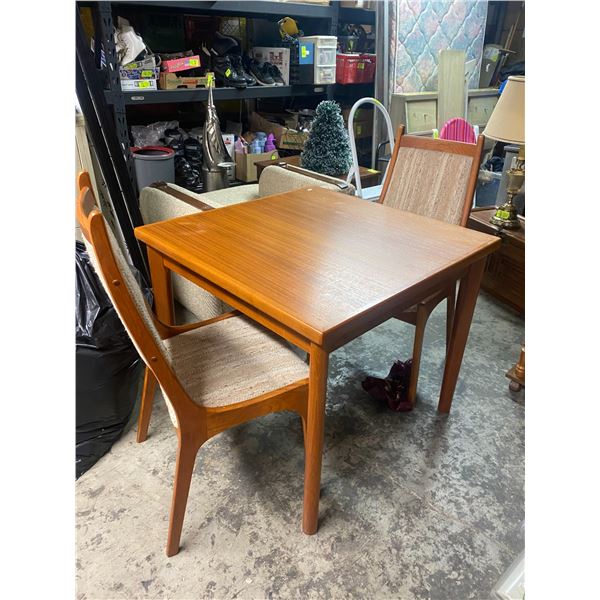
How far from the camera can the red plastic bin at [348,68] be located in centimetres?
355

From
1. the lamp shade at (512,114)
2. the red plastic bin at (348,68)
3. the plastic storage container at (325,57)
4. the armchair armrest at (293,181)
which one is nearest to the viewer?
the lamp shade at (512,114)

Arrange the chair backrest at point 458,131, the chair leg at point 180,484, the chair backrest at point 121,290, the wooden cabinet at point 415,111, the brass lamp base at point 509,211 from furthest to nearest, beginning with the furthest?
the wooden cabinet at point 415,111 < the chair backrest at point 458,131 < the brass lamp base at point 509,211 < the chair leg at point 180,484 < the chair backrest at point 121,290

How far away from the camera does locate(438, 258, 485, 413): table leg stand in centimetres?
141

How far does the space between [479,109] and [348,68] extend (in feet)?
5.57

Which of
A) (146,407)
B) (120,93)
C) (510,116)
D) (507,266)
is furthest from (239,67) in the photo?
(146,407)

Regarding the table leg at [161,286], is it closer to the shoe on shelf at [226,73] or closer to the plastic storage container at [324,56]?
the shoe on shelf at [226,73]

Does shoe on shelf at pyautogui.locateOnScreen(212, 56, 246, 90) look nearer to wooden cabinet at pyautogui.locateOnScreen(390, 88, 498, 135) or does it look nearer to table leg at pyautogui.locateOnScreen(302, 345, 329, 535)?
wooden cabinet at pyautogui.locateOnScreen(390, 88, 498, 135)

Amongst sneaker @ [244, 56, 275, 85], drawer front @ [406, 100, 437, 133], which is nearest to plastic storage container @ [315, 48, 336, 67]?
sneaker @ [244, 56, 275, 85]

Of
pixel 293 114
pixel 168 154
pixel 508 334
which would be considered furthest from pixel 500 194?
pixel 168 154

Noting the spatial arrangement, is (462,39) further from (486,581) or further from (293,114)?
(486,581)

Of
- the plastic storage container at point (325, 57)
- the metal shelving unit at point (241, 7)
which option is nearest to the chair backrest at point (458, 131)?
the plastic storage container at point (325, 57)

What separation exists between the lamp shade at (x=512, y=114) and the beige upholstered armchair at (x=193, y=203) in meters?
0.68

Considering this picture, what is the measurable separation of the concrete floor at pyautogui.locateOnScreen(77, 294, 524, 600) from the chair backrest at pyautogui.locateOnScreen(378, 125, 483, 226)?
2.45 ft

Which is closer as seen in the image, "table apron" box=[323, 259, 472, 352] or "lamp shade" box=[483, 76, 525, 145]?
"table apron" box=[323, 259, 472, 352]
